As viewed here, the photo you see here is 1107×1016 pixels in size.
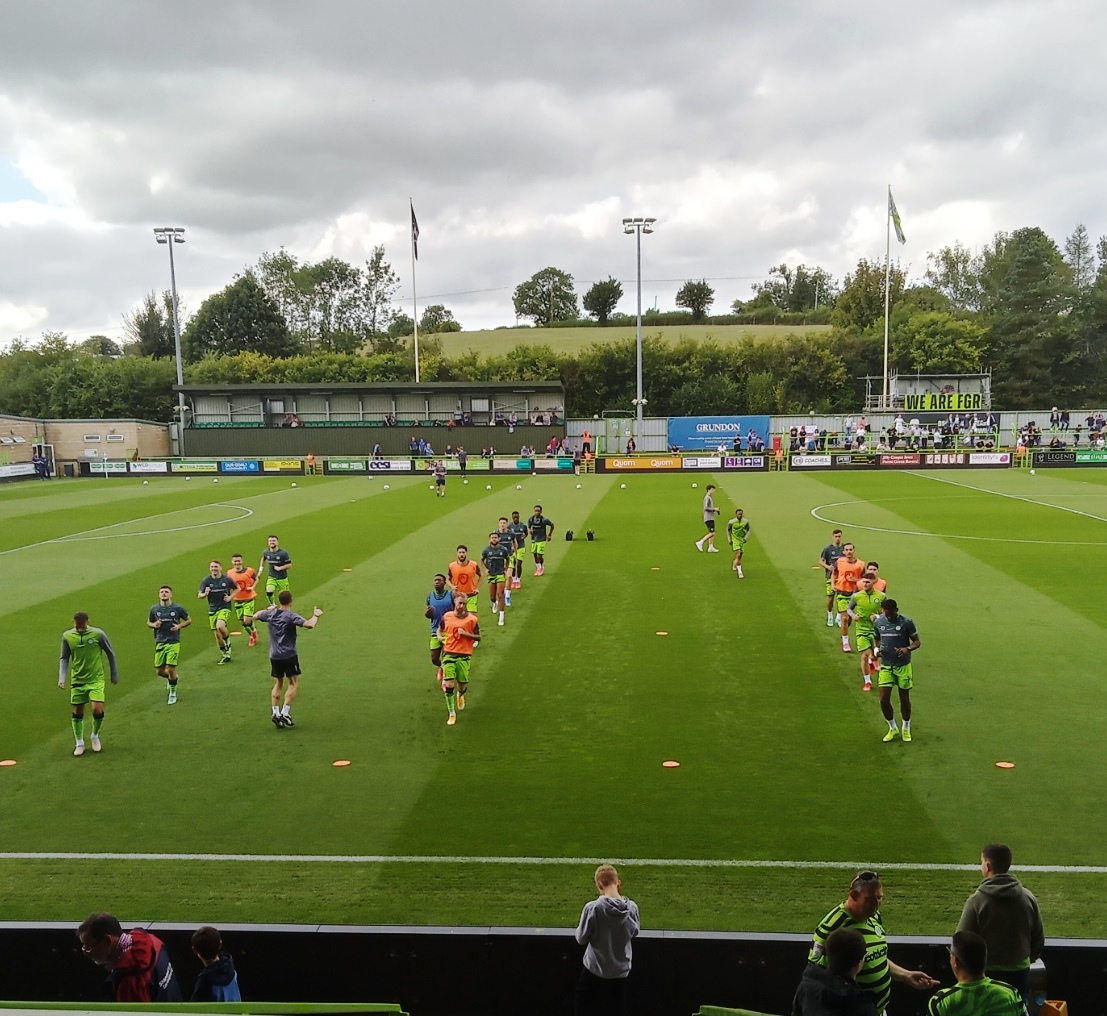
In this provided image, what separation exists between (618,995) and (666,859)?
2758 millimetres

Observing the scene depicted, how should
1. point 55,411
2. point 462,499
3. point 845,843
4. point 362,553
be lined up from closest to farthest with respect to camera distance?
point 845,843
point 362,553
point 462,499
point 55,411

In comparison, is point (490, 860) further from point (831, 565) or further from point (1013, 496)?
point (1013, 496)

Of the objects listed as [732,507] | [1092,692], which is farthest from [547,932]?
[732,507]

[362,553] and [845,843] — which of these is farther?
[362,553]

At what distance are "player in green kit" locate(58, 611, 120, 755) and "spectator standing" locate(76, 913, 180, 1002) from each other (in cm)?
656

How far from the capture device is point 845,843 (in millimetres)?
8945

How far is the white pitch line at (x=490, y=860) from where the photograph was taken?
8453 millimetres

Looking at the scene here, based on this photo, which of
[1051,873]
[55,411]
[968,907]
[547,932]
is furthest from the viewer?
[55,411]

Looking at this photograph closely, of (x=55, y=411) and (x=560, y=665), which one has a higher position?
(x=55, y=411)

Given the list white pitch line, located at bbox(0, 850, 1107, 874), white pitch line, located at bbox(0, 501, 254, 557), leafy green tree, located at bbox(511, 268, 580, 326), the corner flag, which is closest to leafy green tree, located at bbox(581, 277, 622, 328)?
leafy green tree, located at bbox(511, 268, 580, 326)

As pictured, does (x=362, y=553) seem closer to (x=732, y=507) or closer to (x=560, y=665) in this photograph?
(x=560, y=665)

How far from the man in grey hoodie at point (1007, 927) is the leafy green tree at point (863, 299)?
3566 inches

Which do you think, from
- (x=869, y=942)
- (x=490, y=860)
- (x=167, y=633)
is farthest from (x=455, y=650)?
(x=869, y=942)

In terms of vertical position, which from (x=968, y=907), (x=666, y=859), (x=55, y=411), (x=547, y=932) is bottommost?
(x=666, y=859)
